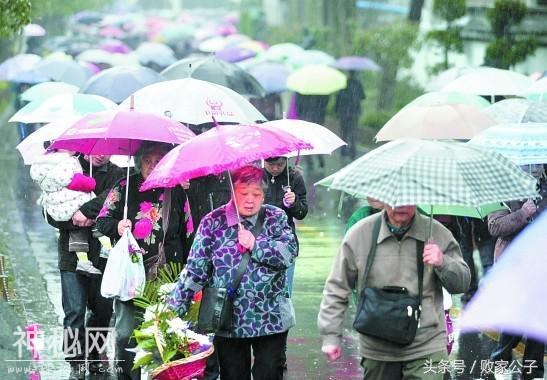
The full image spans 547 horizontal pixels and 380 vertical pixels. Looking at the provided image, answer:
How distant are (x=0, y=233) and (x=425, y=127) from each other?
7.29 metres

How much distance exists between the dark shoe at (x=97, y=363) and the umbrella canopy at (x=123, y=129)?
1.72m

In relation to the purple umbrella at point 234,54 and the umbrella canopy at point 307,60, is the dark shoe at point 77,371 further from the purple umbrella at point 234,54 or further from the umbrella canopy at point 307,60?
the purple umbrella at point 234,54

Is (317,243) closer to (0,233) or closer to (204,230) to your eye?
(0,233)

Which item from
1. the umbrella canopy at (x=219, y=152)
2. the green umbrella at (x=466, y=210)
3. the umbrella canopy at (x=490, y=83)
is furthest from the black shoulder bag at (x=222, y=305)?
the umbrella canopy at (x=490, y=83)

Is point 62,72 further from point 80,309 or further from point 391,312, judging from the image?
point 391,312

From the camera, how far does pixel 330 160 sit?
965 inches

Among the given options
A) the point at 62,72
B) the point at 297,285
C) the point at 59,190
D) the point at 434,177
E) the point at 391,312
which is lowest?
the point at 297,285

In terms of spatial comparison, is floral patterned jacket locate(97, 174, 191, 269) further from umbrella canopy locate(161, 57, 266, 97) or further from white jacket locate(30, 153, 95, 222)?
umbrella canopy locate(161, 57, 266, 97)

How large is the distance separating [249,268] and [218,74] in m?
8.25

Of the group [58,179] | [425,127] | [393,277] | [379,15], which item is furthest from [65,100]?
[379,15]

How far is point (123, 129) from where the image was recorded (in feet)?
26.5

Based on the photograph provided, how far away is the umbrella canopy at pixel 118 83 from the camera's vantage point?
544 inches

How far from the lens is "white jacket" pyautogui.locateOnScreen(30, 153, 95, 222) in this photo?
355 inches

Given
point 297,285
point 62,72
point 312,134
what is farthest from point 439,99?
point 62,72
